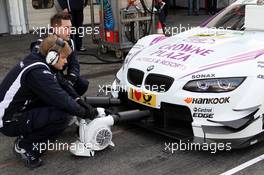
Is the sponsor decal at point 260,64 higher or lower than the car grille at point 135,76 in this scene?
higher

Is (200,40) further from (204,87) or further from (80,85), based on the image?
(80,85)

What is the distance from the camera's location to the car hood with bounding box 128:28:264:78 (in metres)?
4.10

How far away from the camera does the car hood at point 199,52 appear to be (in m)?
4.10

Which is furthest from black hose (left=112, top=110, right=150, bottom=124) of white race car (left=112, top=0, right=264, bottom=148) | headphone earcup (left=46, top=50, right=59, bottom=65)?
headphone earcup (left=46, top=50, right=59, bottom=65)

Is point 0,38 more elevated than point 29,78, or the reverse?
point 29,78

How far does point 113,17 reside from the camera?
345 inches

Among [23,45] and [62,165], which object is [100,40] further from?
[62,165]

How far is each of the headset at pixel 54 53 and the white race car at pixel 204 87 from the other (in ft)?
3.25

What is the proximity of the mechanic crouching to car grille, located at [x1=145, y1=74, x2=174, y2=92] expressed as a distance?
2.26 feet

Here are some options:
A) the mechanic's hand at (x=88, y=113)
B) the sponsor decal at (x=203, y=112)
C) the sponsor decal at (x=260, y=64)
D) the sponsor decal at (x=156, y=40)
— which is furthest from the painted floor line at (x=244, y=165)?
the sponsor decal at (x=156, y=40)

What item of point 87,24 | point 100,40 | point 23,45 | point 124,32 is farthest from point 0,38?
point 124,32

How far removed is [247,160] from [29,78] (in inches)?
83.5

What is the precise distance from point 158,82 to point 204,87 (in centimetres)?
49

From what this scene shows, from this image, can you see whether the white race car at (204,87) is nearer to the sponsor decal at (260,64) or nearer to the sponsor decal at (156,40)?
the sponsor decal at (260,64)
